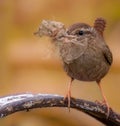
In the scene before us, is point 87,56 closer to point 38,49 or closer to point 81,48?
point 81,48

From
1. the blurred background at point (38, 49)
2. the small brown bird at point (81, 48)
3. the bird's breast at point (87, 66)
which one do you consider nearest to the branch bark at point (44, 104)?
the small brown bird at point (81, 48)

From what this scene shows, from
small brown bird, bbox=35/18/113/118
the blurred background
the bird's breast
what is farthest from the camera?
the blurred background

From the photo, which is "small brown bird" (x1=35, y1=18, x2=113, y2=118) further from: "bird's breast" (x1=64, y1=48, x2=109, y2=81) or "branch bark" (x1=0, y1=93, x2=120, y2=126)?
"branch bark" (x1=0, y1=93, x2=120, y2=126)

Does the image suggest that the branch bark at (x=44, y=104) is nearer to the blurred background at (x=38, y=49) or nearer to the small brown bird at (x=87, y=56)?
the small brown bird at (x=87, y=56)

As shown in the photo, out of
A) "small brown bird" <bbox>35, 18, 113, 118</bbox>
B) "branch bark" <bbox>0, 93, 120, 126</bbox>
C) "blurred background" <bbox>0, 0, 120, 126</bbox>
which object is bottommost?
"branch bark" <bbox>0, 93, 120, 126</bbox>

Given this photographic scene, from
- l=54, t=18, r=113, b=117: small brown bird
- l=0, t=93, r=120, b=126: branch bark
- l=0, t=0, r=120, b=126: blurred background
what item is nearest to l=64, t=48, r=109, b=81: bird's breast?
l=54, t=18, r=113, b=117: small brown bird

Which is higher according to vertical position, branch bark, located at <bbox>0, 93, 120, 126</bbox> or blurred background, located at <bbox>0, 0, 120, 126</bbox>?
blurred background, located at <bbox>0, 0, 120, 126</bbox>

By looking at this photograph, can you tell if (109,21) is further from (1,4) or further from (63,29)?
(63,29)
